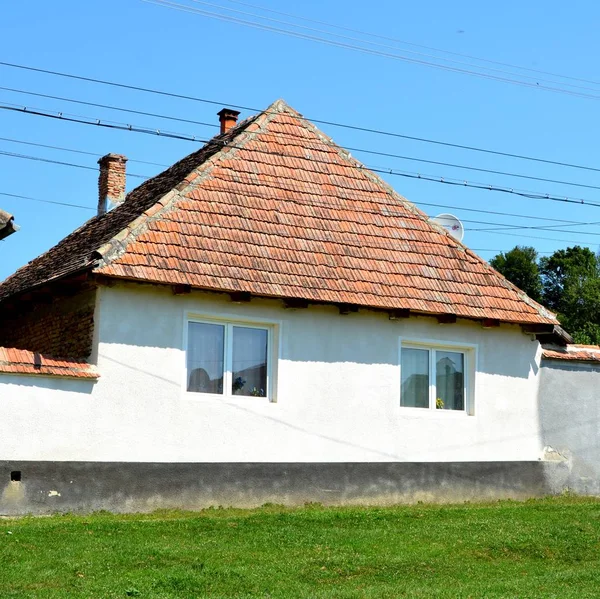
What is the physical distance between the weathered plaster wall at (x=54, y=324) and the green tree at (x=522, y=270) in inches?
1798

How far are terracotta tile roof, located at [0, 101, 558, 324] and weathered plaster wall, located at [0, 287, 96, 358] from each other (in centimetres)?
42

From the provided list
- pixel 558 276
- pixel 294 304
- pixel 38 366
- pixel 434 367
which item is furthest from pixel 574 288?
pixel 38 366

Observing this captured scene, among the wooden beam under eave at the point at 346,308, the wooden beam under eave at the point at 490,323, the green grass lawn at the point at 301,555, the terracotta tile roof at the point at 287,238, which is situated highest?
the terracotta tile roof at the point at 287,238

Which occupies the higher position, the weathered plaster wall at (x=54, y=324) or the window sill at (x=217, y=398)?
the weathered plaster wall at (x=54, y=324)

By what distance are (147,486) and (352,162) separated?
7571 mm

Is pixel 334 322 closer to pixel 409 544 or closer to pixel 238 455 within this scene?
pixel 238 455

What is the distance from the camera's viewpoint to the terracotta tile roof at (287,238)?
635 inches

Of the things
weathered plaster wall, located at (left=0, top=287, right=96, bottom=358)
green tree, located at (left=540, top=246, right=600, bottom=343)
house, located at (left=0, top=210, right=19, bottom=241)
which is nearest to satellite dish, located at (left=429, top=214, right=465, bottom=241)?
weathered plaster wall, located at (left=0, top=287, right=96, bottom=358)

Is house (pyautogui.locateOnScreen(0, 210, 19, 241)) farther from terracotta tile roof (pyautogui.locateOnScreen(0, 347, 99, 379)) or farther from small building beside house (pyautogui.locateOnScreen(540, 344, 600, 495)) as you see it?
small building beside house (pyautogui.locateOnScreen(540, 344, 600, 495))

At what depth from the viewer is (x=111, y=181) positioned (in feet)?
72.3

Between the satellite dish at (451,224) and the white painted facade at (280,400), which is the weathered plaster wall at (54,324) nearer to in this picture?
the white painted facade at (280,400)

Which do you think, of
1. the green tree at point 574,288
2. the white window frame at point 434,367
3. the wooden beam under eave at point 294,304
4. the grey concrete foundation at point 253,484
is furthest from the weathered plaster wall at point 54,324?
the green tree at point 574,288

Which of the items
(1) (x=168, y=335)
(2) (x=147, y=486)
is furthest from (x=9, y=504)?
(1) (x=168, y=335)

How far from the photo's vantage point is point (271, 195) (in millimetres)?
18062
